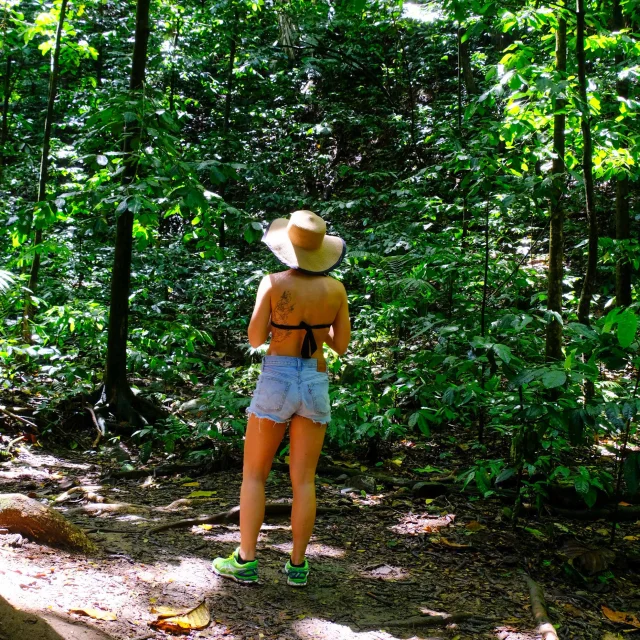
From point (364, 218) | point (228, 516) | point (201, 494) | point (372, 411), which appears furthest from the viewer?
point (364, 218)

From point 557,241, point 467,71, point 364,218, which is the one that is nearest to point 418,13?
point 467,71

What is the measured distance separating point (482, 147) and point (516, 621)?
3.96 m

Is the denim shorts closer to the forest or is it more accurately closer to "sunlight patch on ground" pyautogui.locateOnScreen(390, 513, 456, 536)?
the forest

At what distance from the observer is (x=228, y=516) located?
4410 millimetres

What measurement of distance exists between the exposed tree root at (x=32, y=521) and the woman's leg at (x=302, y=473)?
1279 mm

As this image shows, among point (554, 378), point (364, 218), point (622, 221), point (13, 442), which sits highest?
point (364, 218)

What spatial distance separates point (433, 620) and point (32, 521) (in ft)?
7.34

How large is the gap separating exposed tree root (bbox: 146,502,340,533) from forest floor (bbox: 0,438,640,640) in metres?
0.05

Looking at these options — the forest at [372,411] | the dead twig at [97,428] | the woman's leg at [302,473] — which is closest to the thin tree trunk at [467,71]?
the forest at [372,411]

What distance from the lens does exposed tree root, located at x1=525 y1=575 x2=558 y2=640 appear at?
9.68 ft

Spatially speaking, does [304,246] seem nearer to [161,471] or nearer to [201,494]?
[201,494]

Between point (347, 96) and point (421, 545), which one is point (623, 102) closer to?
point (421, 545)

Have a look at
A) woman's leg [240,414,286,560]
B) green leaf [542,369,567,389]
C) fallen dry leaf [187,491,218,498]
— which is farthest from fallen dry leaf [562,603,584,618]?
fallen dry leaf [187,491,218,498]

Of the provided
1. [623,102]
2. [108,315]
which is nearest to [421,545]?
[623,102]
